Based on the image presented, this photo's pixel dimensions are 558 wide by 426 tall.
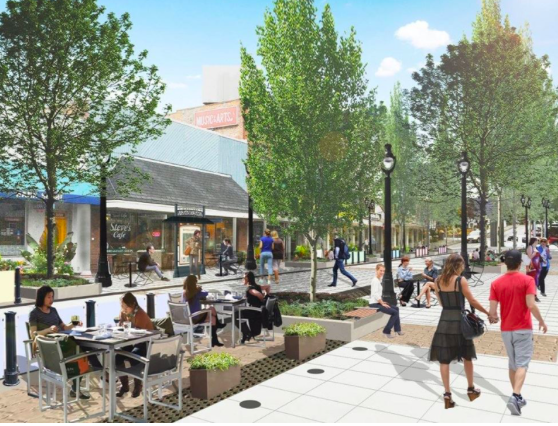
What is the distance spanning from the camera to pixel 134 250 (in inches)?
1036

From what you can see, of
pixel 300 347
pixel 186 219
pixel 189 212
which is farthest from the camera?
pixel 189 212

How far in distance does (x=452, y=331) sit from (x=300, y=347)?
316 cm

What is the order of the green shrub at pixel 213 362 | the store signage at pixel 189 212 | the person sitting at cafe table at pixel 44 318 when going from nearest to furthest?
the green shrub at pixel 213 362 < the person sitting at cafe table at pixel 44 318 < the store signage at pixel 189 212

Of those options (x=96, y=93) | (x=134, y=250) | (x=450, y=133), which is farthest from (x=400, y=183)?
(x=96, y=93)

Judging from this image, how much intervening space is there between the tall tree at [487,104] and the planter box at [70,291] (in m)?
20.2

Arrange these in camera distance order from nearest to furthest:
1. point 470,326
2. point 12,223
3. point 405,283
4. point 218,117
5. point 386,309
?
1. point 470,326
2. point 386,309
3. point 405,283
4. point 12,223
5. point 218,117

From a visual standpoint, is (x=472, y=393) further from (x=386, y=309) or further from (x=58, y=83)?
(x=58, y=83)

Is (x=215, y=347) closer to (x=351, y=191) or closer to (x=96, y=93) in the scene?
(x=351, y=191)

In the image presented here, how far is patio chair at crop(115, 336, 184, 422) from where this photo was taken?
20.1ft

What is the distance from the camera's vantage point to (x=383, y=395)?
6.78 metres

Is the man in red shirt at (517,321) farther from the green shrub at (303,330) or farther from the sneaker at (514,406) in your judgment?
the green shrub at (303,330)

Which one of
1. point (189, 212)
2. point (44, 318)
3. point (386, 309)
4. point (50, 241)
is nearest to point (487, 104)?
point (189, 212)

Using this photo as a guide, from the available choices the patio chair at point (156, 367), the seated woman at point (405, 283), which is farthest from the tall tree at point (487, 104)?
the patio chair at point (156, 367)

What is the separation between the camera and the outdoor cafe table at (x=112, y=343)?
240 inches
